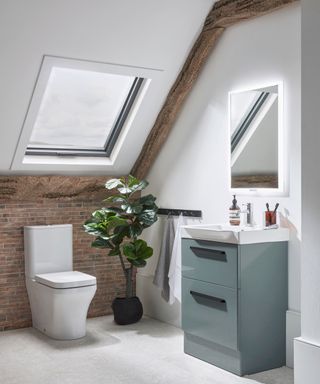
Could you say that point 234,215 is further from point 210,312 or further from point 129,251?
point 129,251

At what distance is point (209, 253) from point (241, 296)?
39cm

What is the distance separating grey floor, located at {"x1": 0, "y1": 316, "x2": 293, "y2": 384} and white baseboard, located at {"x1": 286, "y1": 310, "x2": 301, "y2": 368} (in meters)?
0.09

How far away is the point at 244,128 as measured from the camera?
4.53 m

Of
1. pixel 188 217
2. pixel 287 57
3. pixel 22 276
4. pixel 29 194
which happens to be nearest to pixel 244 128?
pixel 287 57

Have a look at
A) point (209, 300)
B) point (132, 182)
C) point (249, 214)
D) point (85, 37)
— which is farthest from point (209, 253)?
point (85, 37)

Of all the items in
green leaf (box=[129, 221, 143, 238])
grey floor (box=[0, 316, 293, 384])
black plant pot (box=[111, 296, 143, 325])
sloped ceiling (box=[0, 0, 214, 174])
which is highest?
sloped ceiling (box=[0, 0, 214, 174])

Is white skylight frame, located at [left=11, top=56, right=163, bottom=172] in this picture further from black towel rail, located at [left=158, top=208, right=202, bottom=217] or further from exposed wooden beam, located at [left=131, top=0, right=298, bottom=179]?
black towel rail, located at [left=158, top=208, right=202, bottom=217]

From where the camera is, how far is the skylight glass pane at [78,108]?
4.88 meters

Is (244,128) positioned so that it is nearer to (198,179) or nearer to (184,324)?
(198,179)

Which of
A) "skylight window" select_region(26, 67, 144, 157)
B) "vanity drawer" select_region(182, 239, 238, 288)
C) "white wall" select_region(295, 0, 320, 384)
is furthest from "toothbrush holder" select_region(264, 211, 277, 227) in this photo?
"skylight window" select_region(26, 67, 144, 157)

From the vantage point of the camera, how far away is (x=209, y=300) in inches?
165

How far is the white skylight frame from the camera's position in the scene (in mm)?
4527

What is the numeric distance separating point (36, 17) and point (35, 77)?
516 millimetres

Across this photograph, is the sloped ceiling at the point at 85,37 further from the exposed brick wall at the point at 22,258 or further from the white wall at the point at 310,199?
the white wall at the point at 310,199
